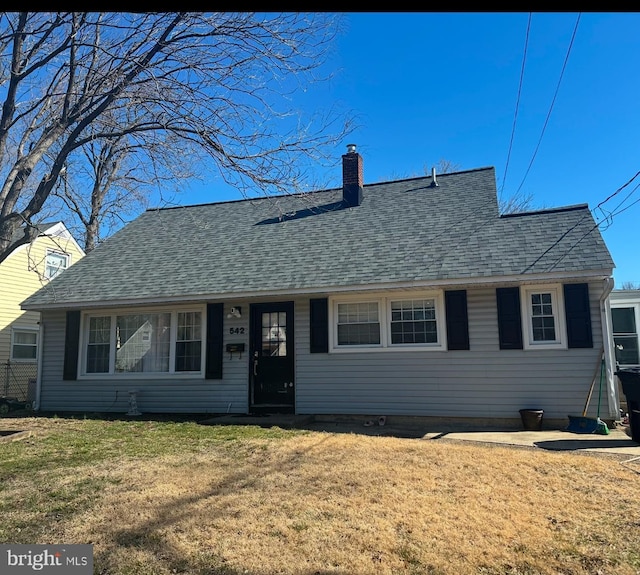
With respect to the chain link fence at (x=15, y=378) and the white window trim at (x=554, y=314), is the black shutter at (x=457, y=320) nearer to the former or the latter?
the white window trim at (x=554, y=314)

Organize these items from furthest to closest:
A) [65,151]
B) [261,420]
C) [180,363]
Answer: [180,363]
[261,420]
[65,151]

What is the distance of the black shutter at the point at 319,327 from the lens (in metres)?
10.0

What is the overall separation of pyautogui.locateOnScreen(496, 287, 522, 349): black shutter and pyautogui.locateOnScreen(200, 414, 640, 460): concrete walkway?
4.87ft

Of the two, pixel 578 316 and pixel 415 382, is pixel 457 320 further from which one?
pixel 578 316

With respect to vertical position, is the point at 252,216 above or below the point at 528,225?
above

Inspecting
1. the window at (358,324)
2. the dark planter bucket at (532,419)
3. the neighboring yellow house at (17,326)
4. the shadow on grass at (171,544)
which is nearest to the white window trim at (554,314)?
the dark planter bucket at (532,419)

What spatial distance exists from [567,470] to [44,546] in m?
5.03

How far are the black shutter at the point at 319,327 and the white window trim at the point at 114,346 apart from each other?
7.98 feet

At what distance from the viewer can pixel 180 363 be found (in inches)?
441

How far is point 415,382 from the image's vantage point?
9.47 meters

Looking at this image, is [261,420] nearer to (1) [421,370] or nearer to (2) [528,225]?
(1) [421,370]

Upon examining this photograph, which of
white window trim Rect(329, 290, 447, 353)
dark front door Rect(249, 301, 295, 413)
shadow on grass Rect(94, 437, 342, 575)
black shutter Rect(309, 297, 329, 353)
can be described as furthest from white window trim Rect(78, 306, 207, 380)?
shadow on grass Rect(94, 437, 342, 575)

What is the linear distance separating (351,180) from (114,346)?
684 centimetres
